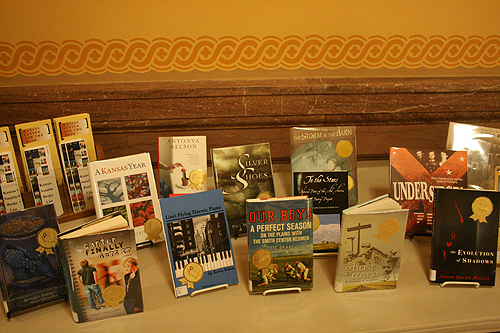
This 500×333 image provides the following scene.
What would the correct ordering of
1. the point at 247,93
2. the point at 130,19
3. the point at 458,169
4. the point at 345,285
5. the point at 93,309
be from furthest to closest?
the point at 247,93
the point at 130,19
the point at 458,169
the point at 345,285
the point at 93,309

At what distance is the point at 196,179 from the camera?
4.73 ft

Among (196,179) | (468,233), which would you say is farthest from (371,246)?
(196,179)

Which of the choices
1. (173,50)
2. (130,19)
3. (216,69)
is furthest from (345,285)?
(130,19)

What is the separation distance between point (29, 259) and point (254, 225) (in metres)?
0.66

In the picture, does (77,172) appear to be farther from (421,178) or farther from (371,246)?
(421,178)

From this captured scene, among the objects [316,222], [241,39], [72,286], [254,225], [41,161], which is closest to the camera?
[72,286]

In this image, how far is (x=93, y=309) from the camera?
0.99m

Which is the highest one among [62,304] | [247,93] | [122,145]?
[247,93]

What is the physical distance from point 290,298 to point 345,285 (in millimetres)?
178

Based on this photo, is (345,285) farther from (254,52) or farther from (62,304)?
(254,52)

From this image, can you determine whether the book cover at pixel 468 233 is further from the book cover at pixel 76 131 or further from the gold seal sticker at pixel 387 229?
the book cover at pixel 76 131

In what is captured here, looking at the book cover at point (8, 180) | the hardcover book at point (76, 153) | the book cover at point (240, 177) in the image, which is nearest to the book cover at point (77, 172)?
the hardcover book at point (76, 153)

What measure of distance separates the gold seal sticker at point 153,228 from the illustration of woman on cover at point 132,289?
0.33 meters

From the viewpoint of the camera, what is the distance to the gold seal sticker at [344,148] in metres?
1.46
